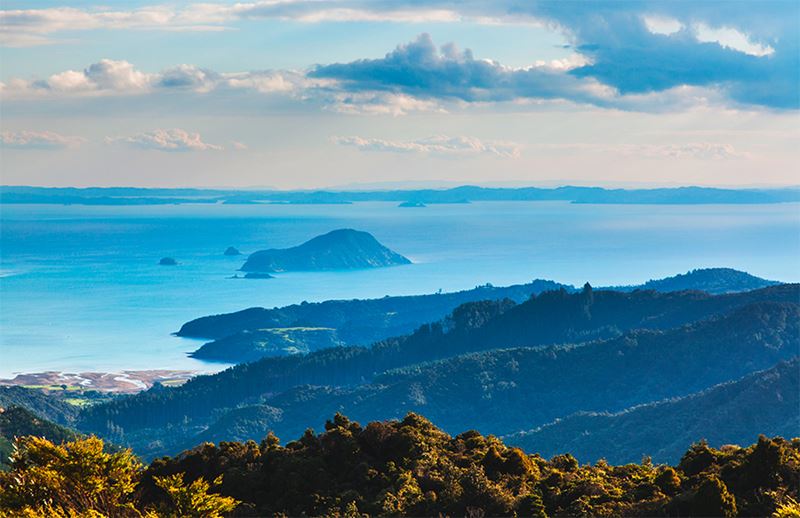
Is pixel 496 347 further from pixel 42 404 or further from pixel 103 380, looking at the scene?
pixel 42 404

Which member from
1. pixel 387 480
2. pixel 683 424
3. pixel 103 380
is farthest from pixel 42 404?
pixel 387 480

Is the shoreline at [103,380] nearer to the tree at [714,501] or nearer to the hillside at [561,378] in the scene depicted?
the hillside at [561,378]

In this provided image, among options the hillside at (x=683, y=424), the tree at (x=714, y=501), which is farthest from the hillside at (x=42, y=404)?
the tree at (x=714, y=501)

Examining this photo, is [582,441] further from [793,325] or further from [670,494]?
[670,494]

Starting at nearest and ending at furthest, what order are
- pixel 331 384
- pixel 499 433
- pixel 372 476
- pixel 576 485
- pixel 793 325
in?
pixel 576 485 < pixel 372 476 < pixel 499 433 < pixel 793 325 < pixel 331 384

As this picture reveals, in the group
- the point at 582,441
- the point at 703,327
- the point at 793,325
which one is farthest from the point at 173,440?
the point at 793,325

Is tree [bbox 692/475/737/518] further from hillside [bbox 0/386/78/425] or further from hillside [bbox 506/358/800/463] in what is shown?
hillside [bbox 0/386/78/425]

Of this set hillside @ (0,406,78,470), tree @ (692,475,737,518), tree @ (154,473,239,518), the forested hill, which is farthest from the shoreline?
tree @ (692,475,737,518)

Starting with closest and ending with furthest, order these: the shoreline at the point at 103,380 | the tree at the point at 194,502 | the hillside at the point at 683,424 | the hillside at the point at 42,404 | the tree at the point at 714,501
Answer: the tree at the point at 194,502 < the tree at the point at 714,501 < the hillside at the point at 683,424 < the hillside at the point at 42,404 < the shoreline at the point at 103,380
